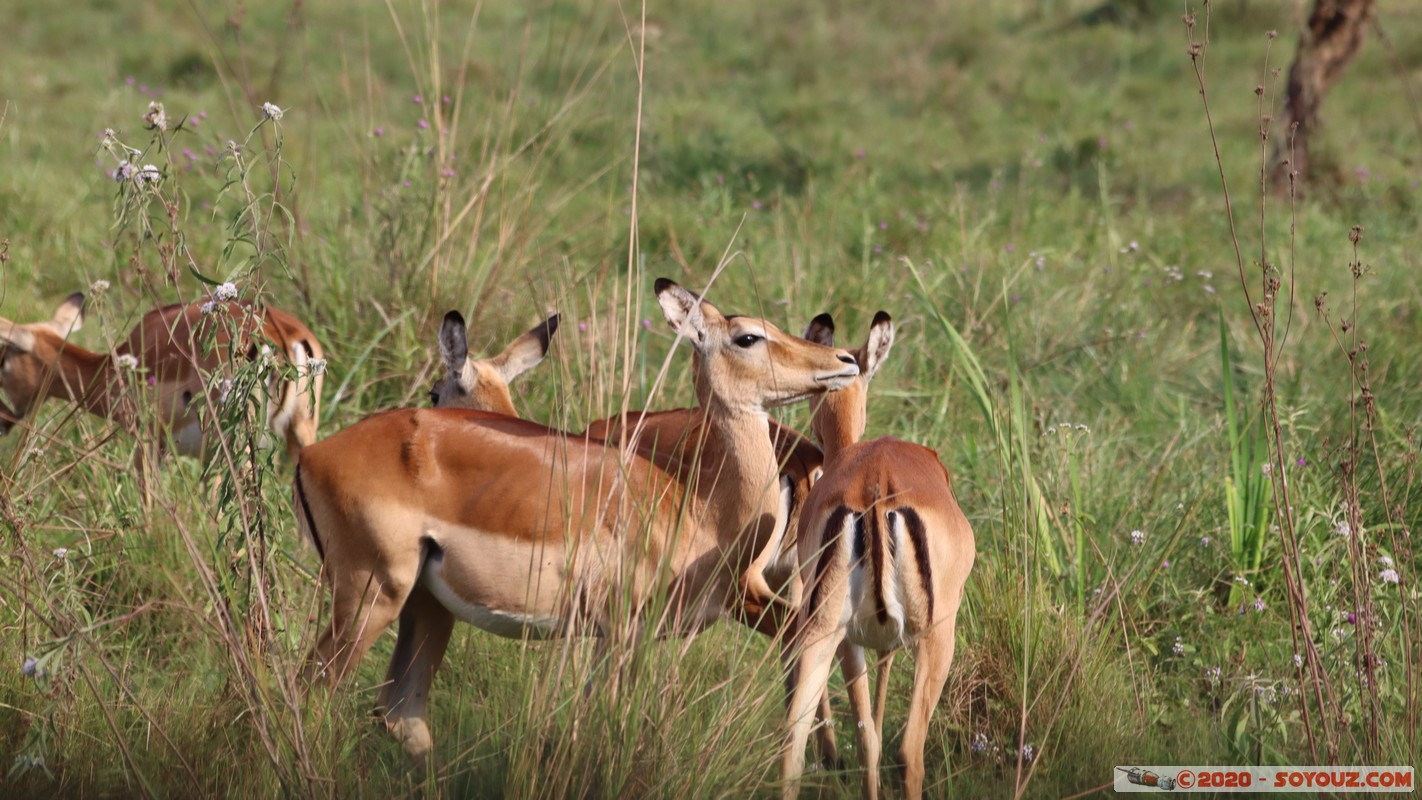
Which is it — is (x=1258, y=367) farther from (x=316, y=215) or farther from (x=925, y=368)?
(x=316, y=215)

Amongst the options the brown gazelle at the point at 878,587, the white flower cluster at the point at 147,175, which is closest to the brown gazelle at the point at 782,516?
the brown gazelle at the point at 878,587

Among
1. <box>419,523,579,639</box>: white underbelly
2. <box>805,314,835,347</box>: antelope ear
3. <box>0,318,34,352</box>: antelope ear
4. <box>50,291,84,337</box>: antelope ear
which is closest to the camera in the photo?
<box>419,523,579,639</box>: white underbelly

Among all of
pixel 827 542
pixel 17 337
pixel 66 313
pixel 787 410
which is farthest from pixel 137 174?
pixel 66 313

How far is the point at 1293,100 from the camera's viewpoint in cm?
955

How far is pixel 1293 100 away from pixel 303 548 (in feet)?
24.2

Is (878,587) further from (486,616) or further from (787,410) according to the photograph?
(787,410)

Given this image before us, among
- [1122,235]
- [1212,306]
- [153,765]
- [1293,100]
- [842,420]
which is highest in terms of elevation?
[1293,100]

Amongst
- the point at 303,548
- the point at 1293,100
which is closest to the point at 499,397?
the point at 303,548

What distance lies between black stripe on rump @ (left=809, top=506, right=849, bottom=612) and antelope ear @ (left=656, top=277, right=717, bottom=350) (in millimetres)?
639

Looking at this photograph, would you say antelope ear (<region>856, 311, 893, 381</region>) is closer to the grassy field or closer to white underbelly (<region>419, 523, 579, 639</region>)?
the grassy field

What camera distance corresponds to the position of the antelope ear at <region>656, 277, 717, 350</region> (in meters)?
3.81

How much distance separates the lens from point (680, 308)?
154 inches

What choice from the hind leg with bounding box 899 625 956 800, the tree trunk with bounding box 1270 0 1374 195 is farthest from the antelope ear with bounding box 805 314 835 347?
the tree trunk with bounding box 1270 0 1374 195

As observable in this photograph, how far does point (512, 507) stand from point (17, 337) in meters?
2.89
